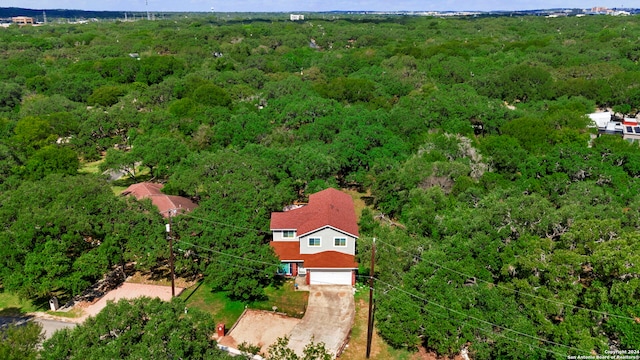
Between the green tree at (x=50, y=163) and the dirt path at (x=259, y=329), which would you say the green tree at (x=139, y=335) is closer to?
the dirt path at (x=259, y=329)

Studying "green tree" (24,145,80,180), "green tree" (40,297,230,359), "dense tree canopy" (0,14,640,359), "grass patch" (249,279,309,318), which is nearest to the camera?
"green tree" (40,297,230,359)

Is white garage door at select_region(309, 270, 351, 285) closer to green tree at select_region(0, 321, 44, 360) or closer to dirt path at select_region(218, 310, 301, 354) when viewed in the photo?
dirt path at select_region(218, 310, 301, 354)

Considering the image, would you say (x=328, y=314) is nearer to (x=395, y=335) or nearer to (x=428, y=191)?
(x=395, y=335)

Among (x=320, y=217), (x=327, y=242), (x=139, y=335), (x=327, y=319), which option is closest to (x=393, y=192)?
(x=320, y=217)

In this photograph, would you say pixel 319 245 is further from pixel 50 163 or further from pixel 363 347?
pixel 50 163

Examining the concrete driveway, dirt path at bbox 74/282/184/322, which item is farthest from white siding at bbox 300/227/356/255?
dirt path at bbox 74/282/184/322

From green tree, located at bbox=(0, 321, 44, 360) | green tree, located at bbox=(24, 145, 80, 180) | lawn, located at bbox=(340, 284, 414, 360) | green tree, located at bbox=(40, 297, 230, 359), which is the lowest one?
lawn, located at bbox=(340, 284, 414, 360)

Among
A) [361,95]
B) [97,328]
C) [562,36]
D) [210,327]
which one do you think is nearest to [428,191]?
[210,327]
